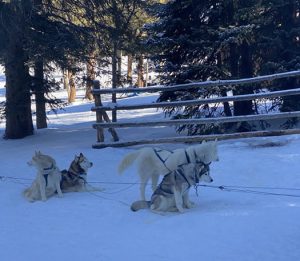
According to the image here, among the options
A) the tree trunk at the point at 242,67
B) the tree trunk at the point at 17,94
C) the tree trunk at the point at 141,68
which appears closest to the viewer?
the tree trunk at the point at 242,67

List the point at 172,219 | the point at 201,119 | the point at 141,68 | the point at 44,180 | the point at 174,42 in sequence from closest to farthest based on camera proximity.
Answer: the point at 172,219 < the point at 44,180 < the point at 201,119 < the point at 174,42 < the point at 141,68

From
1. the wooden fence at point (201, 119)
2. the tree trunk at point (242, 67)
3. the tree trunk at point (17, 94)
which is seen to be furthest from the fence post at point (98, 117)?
the tree trunk at point (242, 67)

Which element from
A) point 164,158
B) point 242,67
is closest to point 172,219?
point 164,158

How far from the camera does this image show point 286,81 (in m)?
Answer: 14.4

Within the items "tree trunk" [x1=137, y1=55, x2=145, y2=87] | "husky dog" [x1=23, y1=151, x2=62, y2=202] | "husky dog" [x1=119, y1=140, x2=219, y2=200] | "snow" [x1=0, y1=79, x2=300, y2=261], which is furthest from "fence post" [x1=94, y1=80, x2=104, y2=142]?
"husky dog" [x1=119, y1=140, x2=219, y2=200]

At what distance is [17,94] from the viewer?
15523 millimetres

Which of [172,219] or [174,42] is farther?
[174,42]

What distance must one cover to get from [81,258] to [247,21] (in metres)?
9.34

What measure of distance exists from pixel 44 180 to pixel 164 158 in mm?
2281

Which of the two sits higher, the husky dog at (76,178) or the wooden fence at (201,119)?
the wooden fence at (201,119)

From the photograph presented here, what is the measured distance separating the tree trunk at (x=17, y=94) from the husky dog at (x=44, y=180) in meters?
6.72

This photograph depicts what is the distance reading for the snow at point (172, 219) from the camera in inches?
240

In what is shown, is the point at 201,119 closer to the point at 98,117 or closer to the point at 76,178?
the point at 98,117

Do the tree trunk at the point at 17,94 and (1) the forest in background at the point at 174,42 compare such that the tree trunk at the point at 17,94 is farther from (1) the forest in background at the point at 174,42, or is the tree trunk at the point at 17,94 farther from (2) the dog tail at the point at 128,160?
(2) the dog tail at the point at 128,160
